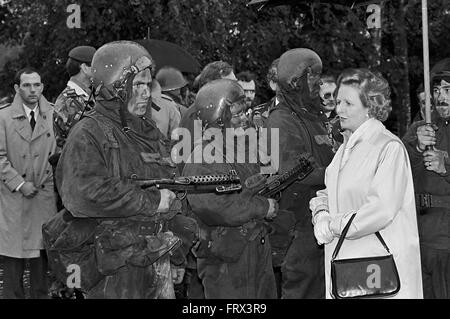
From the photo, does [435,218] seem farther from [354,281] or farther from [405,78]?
[405,78]

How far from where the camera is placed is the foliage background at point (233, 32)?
14.6 m

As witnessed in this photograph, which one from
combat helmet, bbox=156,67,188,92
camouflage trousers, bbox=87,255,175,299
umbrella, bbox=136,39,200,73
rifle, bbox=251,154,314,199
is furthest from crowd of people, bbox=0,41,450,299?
umbrella, bbox=136,39,200,73

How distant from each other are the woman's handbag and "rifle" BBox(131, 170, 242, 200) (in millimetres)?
929

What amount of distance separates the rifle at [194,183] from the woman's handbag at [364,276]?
93 cm

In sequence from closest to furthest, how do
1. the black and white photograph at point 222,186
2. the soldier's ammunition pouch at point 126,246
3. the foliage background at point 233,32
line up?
the black and white photograph at point 222,186 < the soldier's ammunition pouch at point 126,246 < the foliage background at point 233,32

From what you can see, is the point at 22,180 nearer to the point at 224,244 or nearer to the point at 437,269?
the point at 224,244

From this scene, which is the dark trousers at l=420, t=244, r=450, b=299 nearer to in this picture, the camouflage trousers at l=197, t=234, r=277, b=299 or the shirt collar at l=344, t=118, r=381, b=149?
the camouflage trousers at l=197, t=234, r=277, b=299

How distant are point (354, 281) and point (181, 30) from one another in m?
8.89

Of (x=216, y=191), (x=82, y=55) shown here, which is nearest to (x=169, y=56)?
(x=82, y=55)

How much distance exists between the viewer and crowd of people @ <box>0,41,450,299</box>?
5926 mm

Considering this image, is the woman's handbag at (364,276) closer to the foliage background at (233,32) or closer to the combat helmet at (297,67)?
the combat helmet at (297,67)

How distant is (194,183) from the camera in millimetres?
6215

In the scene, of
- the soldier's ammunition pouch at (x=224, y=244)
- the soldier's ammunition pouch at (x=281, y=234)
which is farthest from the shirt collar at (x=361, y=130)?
the soldier's ammunition pouch at (x=281, y=234)

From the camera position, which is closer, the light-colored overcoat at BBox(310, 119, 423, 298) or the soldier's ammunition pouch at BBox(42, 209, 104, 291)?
the light-colored overcoat at BBox(310, 119, 423, 298)
